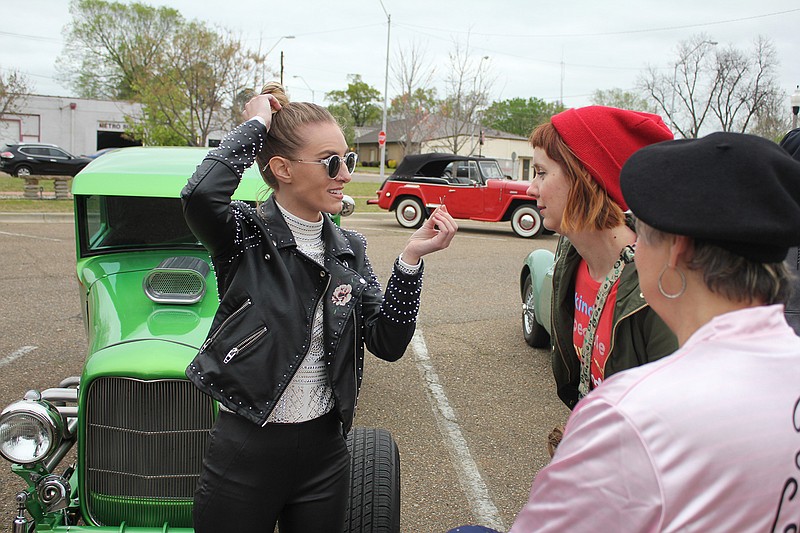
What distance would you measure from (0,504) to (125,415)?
132 cm

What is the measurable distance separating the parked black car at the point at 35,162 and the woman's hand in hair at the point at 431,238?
28.8 meters

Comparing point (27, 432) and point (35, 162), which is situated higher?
point (35, 162)

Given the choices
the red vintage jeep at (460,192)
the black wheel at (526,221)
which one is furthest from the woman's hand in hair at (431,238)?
the black wheel at (526,221)

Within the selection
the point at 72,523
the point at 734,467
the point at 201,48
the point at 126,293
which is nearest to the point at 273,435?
the point at 734,467

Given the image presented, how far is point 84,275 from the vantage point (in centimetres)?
388

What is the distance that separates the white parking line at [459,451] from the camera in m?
3.63

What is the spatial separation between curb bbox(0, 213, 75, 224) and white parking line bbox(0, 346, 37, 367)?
9.72m

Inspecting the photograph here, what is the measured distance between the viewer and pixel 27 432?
2717 millimetres

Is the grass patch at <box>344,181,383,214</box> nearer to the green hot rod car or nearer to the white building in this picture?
the green hot rod car

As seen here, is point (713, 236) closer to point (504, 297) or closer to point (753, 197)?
point (753, 197)

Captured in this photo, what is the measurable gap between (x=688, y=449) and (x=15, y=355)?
6.14m

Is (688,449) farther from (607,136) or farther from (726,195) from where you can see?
(607,136)

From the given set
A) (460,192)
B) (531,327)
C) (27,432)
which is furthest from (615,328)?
(460,192)

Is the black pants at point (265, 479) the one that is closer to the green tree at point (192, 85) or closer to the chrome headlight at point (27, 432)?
the chrome headlight at point (27, 432)
